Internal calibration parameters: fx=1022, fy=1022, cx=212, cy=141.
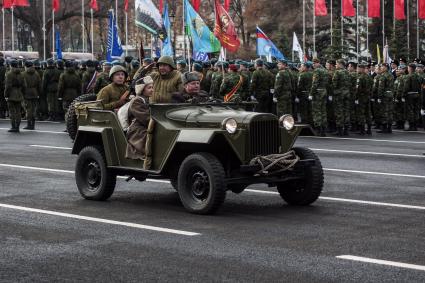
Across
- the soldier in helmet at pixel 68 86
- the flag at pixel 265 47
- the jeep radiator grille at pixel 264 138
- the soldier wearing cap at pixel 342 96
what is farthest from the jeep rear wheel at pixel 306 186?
the flag at pixel 265 47

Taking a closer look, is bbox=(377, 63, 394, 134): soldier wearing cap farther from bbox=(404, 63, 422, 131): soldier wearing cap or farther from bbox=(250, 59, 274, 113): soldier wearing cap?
bbox=(250, 59, 274, 113): soldier wearing cap

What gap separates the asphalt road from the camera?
8297 millimetres

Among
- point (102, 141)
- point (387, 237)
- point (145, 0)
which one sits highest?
point (145, 0)

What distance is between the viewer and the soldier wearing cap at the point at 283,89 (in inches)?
1045

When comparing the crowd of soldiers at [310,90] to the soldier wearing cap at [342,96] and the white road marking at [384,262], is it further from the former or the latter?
the white road marking at [384,262]

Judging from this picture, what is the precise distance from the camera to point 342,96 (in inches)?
1045

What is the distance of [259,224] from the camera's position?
10.8m

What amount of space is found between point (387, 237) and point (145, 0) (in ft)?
53.7

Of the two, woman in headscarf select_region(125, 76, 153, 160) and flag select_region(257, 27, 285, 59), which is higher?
flag select_region(257, 27, 285, 59)

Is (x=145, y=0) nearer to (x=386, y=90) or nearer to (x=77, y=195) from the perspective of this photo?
(x=386, y=90)

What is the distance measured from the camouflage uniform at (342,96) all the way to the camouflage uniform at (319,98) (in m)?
0.43

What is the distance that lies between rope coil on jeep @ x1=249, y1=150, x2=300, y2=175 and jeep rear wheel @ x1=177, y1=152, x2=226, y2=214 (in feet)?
1.51

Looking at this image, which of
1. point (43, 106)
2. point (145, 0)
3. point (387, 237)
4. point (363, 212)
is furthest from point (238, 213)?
point (43, 106)

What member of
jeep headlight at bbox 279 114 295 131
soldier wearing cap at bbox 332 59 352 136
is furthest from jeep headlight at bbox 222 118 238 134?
soldier wearing cap at bbox 332 59 352 136
